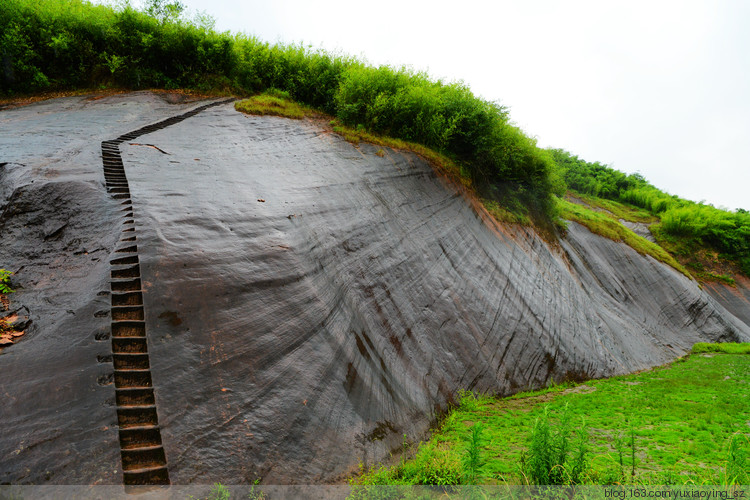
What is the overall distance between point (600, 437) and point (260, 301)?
500 centimetres

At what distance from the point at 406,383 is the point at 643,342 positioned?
11560 millimetres

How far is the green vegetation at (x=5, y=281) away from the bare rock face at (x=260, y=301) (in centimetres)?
11

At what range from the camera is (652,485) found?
307cm

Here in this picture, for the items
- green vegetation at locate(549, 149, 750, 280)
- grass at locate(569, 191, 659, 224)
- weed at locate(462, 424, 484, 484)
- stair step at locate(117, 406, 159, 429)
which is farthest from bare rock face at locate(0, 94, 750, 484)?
grass at locate(569, 191, 659, 224)

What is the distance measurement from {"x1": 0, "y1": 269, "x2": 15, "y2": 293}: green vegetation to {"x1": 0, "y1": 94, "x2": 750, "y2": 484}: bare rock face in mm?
108

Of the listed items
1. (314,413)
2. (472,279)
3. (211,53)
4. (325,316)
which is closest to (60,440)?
(314,413)

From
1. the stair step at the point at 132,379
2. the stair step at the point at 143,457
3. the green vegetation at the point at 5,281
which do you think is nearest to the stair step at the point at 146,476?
the stair step at the point at 143,457

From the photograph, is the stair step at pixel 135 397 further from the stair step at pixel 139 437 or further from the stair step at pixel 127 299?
the stair step at pixel 127 299

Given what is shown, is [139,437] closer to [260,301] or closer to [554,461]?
[260,301]

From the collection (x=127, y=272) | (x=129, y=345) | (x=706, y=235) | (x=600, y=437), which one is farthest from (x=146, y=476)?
(x=706, y=235)

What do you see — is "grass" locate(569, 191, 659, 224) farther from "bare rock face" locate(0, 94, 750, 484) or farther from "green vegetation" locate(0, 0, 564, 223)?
"bare rock face" locate(0, 94, 750, 484)

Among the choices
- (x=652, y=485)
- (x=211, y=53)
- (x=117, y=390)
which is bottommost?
(x=117, y=390)

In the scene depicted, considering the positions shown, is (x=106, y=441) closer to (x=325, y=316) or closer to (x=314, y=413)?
(x=314, y=413)

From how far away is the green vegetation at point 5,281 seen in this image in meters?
3.88
